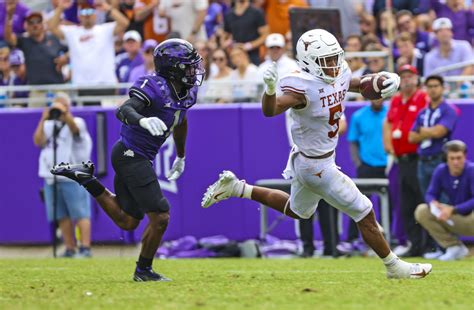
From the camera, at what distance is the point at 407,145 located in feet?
42.1

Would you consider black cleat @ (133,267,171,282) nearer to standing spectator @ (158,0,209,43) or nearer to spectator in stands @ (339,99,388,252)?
spectator in stands @ (339,99,388,252)

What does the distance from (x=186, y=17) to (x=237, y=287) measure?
26.8 ft

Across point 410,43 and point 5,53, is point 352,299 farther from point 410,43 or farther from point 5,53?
point 5,53

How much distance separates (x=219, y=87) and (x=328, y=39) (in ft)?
20.9

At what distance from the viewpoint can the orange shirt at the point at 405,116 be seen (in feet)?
42.1

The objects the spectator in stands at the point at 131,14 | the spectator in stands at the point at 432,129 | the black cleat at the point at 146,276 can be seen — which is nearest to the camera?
the black cleat at the point at 146,276

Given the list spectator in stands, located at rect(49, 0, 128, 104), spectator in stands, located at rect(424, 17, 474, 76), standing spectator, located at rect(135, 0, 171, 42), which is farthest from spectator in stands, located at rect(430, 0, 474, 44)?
spectator in stands, located at rect(49, 0, 128, 104)

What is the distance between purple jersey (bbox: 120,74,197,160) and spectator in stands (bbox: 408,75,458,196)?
4.60 metres

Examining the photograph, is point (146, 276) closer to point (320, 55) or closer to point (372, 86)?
point (320, 55)

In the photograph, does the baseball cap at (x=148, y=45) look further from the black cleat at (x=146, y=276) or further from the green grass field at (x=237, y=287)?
the black cleat at (x=146, y=276)

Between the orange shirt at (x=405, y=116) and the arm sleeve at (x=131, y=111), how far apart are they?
17.1 feet

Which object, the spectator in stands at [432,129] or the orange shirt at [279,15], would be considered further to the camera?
the orange shirt at [279,15]

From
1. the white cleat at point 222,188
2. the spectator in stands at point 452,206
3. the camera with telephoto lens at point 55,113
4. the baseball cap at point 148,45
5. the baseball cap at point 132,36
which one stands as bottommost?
the spectator in stands at point 452,206

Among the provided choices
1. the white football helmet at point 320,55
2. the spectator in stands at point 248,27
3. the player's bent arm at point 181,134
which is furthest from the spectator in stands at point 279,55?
the white football helmet at point 320,55
